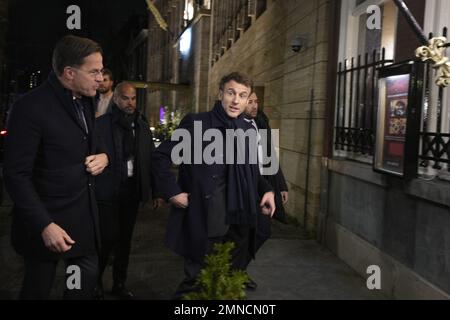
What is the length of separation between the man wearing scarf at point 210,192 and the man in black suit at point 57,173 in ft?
2.65

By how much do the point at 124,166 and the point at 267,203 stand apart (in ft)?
4.42

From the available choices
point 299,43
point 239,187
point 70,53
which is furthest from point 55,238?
point 299,43

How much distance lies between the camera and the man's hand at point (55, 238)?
266 cm

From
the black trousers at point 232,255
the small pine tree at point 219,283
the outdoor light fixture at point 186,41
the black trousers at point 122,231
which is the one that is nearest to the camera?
the small pine tree at point 219,283

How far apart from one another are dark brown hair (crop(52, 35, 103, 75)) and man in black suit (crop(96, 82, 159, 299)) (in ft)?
4.26

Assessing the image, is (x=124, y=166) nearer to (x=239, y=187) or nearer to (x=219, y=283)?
(x=239, y=187)

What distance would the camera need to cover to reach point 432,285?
13.5 ft

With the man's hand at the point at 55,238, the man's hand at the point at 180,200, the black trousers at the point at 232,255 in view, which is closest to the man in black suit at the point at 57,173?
the man's hand at the point at 55,238

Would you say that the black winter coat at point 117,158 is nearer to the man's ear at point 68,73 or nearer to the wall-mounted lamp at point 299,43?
the man's ear at point 68,73

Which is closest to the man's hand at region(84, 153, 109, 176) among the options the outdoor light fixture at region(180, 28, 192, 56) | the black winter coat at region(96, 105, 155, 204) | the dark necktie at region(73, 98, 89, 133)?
the dark necktie at region(73, 98, 89, 133)

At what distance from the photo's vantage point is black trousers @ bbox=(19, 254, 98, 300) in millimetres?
2867

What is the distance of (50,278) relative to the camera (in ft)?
9.57

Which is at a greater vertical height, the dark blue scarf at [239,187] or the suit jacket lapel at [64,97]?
the suit jacket lapel at [64,97]

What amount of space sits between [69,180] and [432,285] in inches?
120
